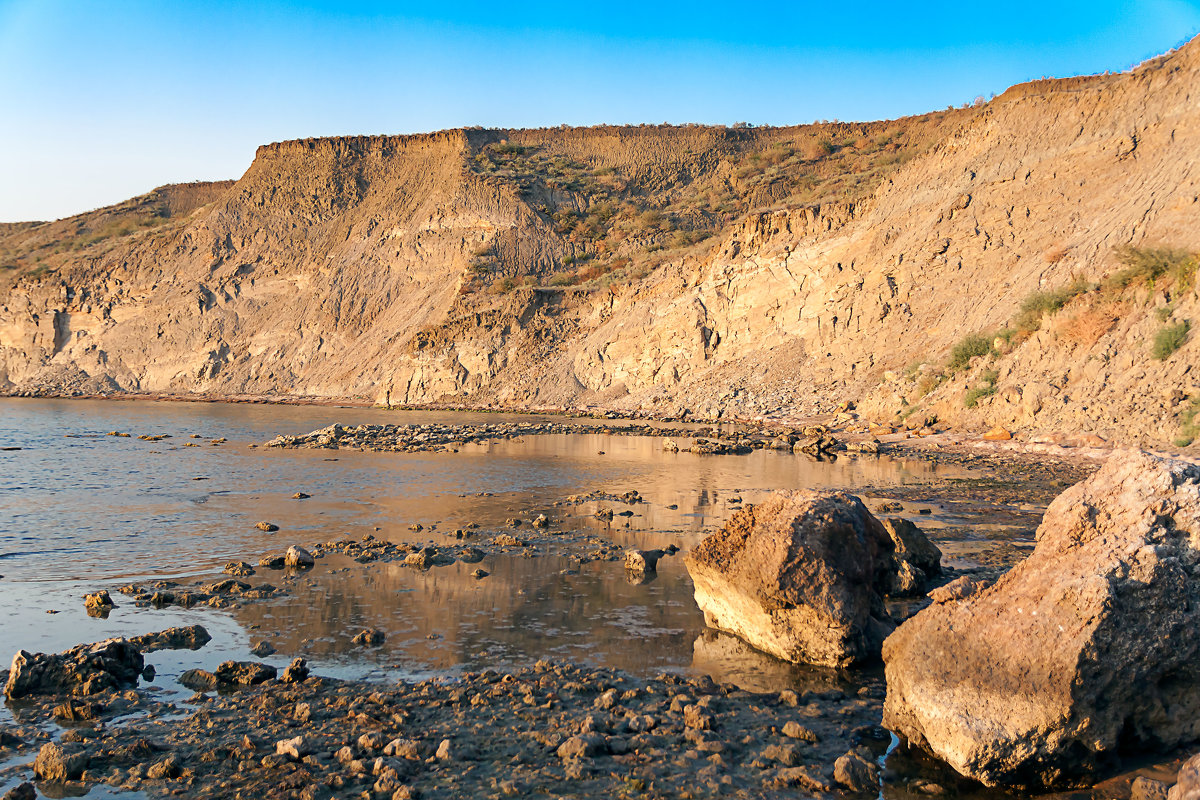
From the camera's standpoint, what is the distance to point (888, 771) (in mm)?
4734

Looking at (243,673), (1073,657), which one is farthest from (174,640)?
(1073,657)

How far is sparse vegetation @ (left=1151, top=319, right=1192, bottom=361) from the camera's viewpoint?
64.5ft

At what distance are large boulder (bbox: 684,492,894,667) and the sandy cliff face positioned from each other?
16.0 m

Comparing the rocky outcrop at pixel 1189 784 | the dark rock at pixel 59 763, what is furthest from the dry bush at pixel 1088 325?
the dark rock at pixel 59 763

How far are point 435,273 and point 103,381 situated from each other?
28.1 metres

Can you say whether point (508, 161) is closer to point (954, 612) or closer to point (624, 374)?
point (624, 374)

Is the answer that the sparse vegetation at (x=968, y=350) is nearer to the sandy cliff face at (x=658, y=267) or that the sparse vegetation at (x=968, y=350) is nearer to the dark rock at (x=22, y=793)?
the sandy cliff face at (x=658, y=267)

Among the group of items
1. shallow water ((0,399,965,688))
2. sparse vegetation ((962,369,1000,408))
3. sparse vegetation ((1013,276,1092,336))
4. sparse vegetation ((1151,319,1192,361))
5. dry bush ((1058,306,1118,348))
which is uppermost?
sparse vegetation ((1013,276,1092,336))

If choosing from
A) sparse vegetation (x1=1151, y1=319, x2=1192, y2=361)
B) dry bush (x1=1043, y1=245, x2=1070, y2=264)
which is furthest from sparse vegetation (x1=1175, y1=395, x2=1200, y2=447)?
dry bush (x1=1043, y1=245, x2=1070, y2=264)

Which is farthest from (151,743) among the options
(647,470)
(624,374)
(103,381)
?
(103,381)

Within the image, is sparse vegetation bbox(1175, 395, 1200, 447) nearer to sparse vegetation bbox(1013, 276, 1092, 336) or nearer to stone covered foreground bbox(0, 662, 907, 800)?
sparse vegetation bbox(1013, 276, 1092, 336)

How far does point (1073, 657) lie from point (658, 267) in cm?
4477

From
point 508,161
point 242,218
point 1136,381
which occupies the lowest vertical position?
point 1136,381

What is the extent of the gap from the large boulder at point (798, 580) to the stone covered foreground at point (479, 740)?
559 mm
